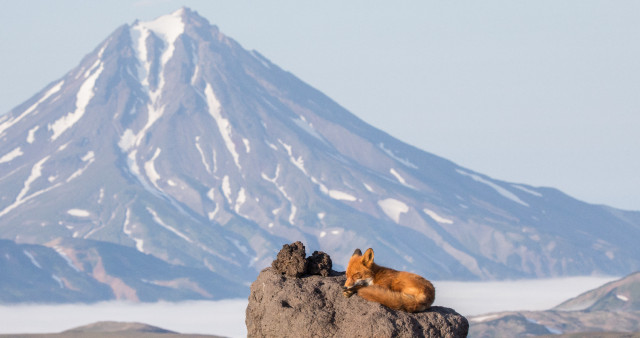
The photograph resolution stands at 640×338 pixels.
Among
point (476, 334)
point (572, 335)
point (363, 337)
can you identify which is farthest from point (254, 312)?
point (476, 334)

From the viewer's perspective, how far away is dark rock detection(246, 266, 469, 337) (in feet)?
44.0

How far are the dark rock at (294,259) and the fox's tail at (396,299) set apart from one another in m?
0.87

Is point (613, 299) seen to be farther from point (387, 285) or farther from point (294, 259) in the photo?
point (387, 285)

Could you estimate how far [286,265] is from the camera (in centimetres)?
1421

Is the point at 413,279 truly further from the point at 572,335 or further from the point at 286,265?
the point at 572,335

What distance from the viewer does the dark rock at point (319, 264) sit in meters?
14.3

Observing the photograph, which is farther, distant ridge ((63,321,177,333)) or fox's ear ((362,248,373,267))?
distant ridge ((63,321,177,333))

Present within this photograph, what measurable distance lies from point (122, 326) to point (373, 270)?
76.8 m

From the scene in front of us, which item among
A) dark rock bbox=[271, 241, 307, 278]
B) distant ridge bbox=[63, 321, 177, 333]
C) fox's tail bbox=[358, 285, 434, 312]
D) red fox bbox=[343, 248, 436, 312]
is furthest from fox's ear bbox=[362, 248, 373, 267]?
distant ridge bbox=[63, 321, 177, 333]

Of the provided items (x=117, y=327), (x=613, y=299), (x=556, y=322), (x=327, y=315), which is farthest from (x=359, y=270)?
(x=613, y=299)

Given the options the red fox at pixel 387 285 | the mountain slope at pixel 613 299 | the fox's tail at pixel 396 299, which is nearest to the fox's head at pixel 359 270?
the red fox at pixel 387 285

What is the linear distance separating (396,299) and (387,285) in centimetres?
18

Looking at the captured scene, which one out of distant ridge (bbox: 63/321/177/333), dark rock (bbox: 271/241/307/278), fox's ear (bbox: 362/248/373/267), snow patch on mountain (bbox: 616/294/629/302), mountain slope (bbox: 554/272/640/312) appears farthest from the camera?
snow patch on mountain (bbox: 616/294/629/302)

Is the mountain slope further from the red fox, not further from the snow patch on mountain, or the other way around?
the red fox
